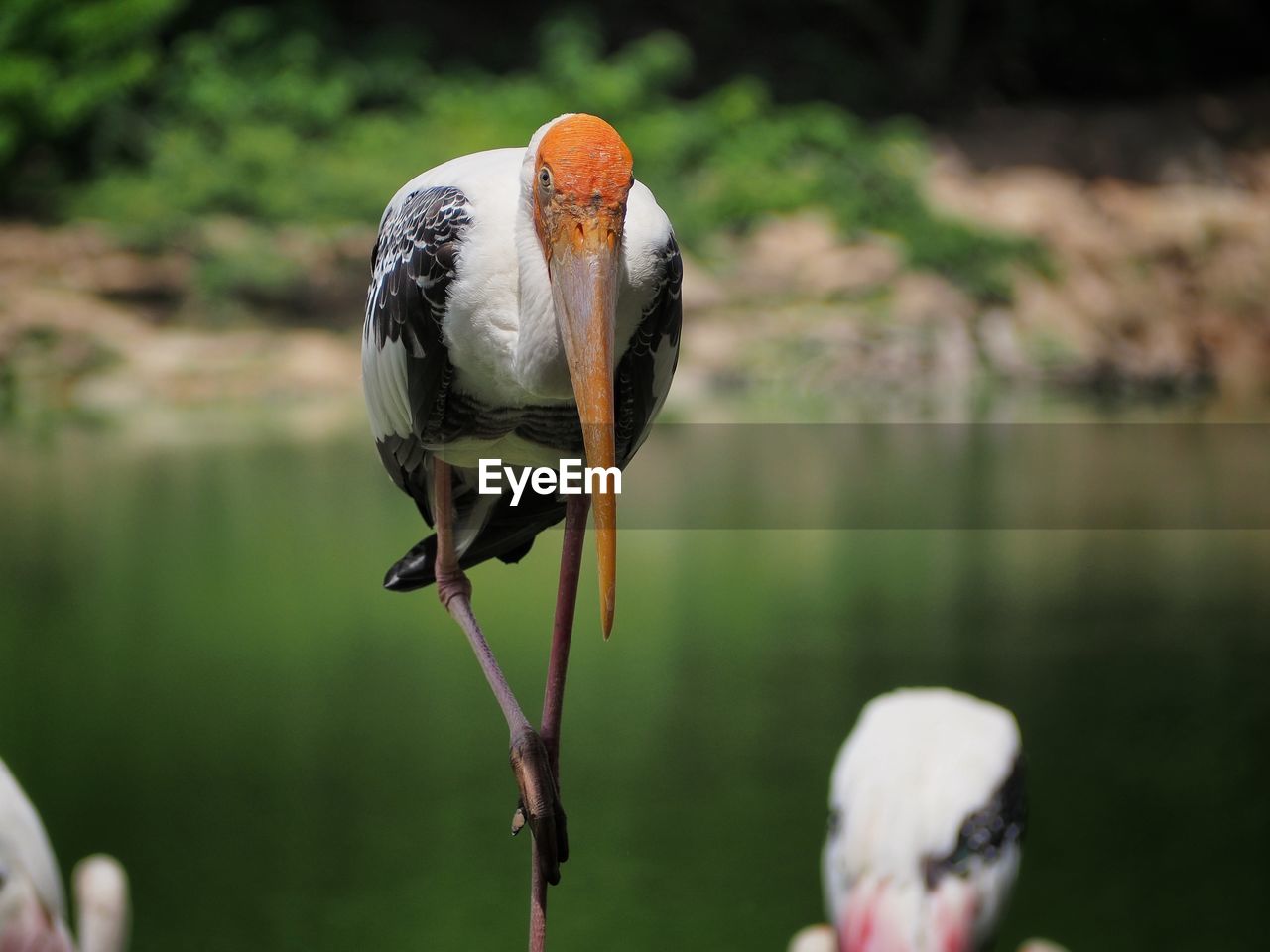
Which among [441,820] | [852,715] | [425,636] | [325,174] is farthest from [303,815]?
[325,174]

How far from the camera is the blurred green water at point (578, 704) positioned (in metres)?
4.79

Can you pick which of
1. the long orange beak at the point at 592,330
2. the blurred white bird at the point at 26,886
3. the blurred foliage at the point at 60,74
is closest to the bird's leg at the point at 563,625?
the long orange beak at the point at 592,330

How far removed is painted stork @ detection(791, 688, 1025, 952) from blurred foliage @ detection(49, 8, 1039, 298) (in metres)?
5.77

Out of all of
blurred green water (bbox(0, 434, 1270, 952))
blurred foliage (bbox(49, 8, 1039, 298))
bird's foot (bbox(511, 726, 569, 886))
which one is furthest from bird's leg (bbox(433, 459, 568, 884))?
blurred foliage (bbox(49, 8, 1039, 298))

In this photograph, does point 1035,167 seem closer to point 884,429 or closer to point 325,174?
point 884,429

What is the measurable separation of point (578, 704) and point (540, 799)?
→ 4577 millimetres

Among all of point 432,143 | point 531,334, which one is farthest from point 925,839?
point 432,143

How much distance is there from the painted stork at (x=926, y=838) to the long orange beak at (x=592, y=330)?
1.51m

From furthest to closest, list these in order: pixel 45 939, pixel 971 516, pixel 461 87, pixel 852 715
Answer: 1. pixel 461 87
2. pixel 971 516
3. pixel 852 715
4. pixel 45 939

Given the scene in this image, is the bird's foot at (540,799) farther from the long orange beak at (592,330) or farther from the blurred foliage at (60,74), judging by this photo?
the blurred foliage at (60,74)

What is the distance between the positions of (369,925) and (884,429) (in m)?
4.39

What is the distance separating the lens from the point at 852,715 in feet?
18.2

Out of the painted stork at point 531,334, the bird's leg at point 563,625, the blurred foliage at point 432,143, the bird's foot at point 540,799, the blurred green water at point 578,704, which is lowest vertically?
the blurred green water at point 578,704

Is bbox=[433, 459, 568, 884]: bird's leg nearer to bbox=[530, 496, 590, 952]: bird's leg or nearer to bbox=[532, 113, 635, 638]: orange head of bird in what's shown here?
bbox=[530, 496, 590, 952]: bird's leg
